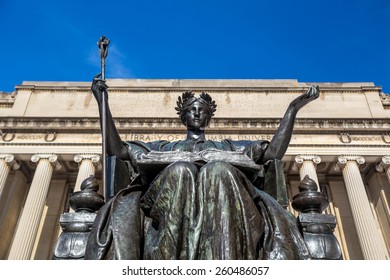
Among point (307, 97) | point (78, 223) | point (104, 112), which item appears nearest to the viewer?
point (78, 223)

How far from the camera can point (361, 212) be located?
20.3 m

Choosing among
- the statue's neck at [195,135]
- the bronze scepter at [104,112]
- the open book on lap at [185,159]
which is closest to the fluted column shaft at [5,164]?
the bronze scepter at [104,112]

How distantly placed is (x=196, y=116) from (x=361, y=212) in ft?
61.5

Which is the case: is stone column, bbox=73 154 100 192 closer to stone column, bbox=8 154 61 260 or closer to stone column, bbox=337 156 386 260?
stone column, bbox=8 154 61 260

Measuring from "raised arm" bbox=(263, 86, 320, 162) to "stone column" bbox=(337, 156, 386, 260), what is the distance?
17.9 meters

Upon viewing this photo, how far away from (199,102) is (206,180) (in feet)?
6.10

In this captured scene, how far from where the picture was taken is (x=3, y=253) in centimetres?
2206

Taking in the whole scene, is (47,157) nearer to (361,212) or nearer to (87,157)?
(87,157)

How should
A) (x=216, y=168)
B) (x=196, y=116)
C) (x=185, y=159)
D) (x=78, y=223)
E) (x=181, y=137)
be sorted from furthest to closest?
(x=181, y=137) → (x=196, y=116) → (x=78, y=223) → (x=185, y=159) → (x=216, y=168)

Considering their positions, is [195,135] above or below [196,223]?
above

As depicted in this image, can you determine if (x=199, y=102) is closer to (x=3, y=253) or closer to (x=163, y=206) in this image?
(x=163, y=206)

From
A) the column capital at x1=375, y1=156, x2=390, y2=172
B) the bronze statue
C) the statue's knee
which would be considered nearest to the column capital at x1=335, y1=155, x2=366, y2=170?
the column capital at x1=375, y1=156, x2=390, y2=172

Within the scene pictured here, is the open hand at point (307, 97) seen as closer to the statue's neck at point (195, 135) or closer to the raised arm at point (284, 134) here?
the raised arm at point (284, 134)

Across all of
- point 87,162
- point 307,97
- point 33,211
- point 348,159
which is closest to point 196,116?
point 307,97
